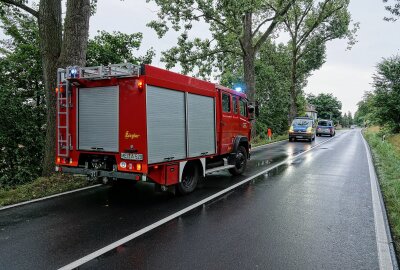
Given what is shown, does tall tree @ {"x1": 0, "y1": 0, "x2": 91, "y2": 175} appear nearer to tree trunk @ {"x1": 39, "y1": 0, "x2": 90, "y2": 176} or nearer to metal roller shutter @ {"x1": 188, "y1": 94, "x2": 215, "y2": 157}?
tree trunk @ {"x1": 39, "y1": 0, "x2": 90, "y2": 176}

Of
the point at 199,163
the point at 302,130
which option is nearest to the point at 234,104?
the point at 199,163

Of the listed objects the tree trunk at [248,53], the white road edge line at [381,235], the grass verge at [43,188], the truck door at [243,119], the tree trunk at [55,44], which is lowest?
the white road edge line at [381,235]

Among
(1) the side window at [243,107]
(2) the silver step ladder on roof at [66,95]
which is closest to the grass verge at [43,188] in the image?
(2) the silver step ladder on roof at [66,95]

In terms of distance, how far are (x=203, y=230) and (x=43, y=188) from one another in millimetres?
4734

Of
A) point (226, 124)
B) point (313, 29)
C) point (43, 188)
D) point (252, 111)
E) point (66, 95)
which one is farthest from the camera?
point (313, 29)

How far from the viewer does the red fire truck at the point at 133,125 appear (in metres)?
6.26

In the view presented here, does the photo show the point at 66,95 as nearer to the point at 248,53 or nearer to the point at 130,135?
the point at 130,135

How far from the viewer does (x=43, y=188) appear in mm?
7797

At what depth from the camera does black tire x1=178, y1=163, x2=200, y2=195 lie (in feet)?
25.0

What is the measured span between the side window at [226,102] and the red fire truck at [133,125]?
1.03m

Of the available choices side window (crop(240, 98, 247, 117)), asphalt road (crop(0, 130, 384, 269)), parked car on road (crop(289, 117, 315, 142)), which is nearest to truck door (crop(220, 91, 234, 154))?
side window (crop(240, 98, 247, 117))

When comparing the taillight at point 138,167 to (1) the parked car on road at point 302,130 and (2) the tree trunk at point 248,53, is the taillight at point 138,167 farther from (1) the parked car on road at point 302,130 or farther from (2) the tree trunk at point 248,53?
(1) the parked car on road at point 302,130

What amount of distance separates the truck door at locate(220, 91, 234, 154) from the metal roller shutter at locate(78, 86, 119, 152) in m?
3.56

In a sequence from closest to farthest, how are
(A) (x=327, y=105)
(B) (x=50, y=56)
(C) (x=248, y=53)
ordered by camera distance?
(B) (x=50, y=56)
(C) (x=248, y=53)
(A) (x=327, y=105)
